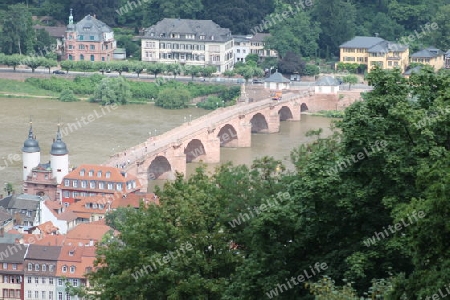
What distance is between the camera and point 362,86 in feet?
259

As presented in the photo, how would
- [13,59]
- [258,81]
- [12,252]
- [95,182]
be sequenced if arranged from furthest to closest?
[13,59]
[258,81]
[95,182]
[12,252]

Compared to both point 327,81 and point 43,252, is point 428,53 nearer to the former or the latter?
point 327,81

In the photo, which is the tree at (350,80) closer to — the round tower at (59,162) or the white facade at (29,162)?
the round tower at (59,162)

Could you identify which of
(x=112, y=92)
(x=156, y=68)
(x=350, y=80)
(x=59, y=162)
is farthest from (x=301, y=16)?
(x=59, y=162)

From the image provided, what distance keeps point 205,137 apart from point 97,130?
6066 mm

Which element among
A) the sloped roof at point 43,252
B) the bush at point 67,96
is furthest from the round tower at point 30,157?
the bush at point 67,96

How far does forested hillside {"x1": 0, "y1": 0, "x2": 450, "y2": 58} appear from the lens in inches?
3260

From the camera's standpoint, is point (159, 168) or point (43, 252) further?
point (159, 168)

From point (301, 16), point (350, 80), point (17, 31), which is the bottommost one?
point (350, 80)

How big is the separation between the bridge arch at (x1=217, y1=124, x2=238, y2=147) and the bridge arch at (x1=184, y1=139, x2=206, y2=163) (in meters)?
3.55

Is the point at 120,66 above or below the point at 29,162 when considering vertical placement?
above

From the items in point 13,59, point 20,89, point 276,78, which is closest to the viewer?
point 276,78

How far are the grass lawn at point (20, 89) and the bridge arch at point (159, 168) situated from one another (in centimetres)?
2149

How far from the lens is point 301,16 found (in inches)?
3292
